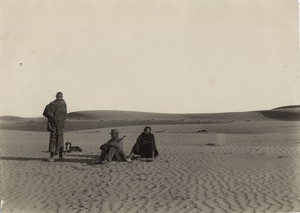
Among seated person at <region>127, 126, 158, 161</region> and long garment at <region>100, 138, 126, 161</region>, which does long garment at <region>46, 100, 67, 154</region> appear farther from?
seated person at <region>127, 126, 158, 161</region>

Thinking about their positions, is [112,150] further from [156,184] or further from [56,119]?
[156,184]

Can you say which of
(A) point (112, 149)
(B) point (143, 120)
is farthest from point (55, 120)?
(B) point (143, 120)

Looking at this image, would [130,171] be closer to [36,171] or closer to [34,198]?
[36,171]

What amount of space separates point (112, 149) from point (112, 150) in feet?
0.09

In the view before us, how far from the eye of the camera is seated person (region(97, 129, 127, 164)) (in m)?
11.7

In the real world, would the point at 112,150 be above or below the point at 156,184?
above

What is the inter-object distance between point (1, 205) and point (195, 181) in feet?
13.0

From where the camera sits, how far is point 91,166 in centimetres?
1145

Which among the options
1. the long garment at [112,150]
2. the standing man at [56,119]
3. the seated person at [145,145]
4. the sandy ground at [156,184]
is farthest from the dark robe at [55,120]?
the seated person at [145,145]

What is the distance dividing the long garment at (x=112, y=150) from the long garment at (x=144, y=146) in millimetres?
448

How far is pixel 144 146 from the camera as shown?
1251 cm

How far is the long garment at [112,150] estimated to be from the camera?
38.5 feet

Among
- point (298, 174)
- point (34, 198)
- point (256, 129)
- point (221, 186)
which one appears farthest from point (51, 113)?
point (256, 129)

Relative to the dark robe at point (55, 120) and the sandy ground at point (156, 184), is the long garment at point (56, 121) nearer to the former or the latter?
the dark robe at point (55, 120)
